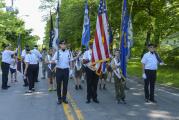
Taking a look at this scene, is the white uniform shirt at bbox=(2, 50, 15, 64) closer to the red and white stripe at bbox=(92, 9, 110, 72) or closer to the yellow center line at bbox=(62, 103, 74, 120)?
the yellow center line at bbox=(62, 103, 74, 120)

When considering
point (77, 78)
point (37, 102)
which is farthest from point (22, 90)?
point (37, 102)

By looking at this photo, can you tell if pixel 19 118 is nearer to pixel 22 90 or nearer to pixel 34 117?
pixel 34 117

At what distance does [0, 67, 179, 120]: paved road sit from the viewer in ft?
35.9

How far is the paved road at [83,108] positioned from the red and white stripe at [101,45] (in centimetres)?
137

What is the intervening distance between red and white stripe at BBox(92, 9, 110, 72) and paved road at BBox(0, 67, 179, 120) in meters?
1.37

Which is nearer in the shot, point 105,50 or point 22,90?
point 105,50

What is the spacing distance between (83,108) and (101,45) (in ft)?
7.03

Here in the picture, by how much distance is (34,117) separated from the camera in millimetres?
10922

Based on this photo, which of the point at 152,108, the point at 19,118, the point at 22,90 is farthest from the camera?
the point at 22,90

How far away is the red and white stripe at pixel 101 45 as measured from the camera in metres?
13.3

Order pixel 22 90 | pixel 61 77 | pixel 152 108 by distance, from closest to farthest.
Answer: pixel 152 108 < pixel 61 77 < pixel 22 90

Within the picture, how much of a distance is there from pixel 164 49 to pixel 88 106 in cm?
2892

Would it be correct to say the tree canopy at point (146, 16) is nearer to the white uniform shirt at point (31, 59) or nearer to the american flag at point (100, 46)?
the white uniform shirt at point (31, 59)

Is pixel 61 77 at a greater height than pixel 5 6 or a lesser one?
lesser
